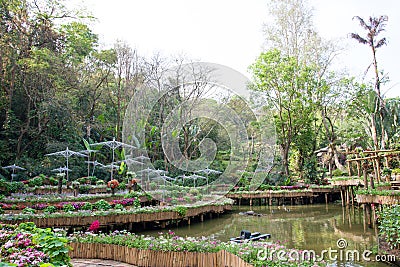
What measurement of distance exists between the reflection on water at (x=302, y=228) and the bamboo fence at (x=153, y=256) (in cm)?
274

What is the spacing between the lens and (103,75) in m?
24.6

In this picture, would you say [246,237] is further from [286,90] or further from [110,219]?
[286,90]

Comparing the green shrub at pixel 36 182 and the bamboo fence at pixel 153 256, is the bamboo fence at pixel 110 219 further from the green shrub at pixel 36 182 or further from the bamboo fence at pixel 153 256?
the green shrub at pixel 36 182

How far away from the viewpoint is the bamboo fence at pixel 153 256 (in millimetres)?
5113

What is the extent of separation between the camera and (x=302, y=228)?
1108 centimetres

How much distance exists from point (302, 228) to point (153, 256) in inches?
274

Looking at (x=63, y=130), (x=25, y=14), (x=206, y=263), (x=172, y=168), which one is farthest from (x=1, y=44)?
(x=206, y=263)

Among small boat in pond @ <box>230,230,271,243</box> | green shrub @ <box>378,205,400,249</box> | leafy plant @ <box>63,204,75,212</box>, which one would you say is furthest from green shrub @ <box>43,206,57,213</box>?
green shrub @ <box>378,205,400,249</box>

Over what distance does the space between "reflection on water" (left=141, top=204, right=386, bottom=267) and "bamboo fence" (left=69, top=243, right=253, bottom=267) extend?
8.99 feet

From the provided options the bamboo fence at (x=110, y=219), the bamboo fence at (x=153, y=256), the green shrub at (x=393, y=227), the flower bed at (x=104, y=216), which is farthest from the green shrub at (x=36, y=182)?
→ the green shrub at (x=393, y=227)

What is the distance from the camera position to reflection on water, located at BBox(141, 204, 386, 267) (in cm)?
868

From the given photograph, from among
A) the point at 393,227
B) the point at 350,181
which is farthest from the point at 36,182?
the point at 393,227

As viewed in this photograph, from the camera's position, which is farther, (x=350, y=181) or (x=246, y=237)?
(x=350, y=181)

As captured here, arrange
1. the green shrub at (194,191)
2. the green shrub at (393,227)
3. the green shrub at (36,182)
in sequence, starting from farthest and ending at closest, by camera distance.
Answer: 1. the green shrub at (36,182)
2. the green shrub at (194,191)
3. the green shrub at (393,227)
